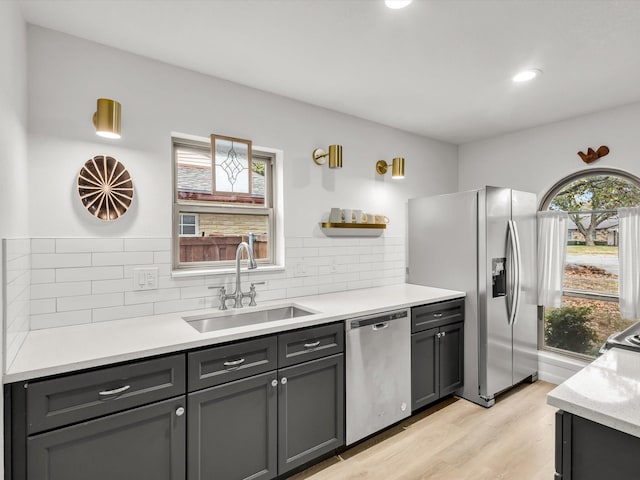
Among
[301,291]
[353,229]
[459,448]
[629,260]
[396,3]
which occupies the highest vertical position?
[396,3]

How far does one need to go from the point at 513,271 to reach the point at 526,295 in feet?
1.39

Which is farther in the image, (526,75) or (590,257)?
(590,257)

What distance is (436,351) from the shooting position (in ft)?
9.21

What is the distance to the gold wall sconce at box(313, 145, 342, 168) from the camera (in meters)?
2.88

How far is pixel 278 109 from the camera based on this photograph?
2.75m

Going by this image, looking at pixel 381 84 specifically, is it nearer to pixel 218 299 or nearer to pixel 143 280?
pixel 218 299

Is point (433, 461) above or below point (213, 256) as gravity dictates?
below

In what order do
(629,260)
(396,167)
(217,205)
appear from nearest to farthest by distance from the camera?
(217,205)
(629,260)
(396,167)

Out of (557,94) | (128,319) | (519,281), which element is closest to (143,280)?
(128,319)

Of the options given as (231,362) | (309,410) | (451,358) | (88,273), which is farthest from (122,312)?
(451,358)

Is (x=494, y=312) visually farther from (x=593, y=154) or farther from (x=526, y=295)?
(x=593, y=154)

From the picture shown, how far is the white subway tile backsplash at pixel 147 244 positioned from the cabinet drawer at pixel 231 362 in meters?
0.83

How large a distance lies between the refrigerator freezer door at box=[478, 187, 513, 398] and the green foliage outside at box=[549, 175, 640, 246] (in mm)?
773

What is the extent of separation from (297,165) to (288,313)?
1.17 metres
